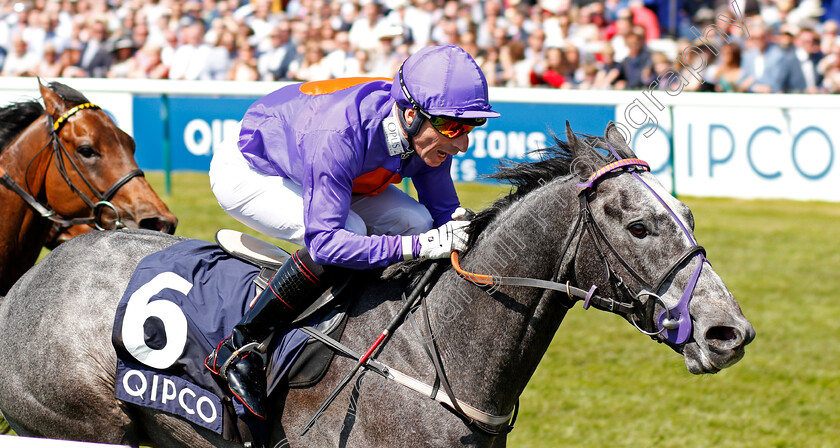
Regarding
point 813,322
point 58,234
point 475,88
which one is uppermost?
point 475,88

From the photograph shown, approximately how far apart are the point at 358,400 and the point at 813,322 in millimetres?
5448

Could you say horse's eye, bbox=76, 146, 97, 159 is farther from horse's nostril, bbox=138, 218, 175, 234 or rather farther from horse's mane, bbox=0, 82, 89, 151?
horse's nostril, bbox=138, 218, 175, 234

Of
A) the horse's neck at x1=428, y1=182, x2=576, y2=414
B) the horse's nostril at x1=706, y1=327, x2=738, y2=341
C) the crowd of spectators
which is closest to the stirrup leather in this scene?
the horse's neck at x1=428, y1=182, x2=576, y2=414

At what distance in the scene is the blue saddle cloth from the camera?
3.49 meters

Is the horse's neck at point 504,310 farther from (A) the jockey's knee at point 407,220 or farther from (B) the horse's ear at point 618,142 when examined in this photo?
(A) the jockey's knee at point 407,220

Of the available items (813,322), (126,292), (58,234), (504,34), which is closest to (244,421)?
(126,292)

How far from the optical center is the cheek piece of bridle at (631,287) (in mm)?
2867

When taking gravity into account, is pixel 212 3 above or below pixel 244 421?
below

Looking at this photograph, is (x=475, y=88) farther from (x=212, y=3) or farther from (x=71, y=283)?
(x=212, y=3)

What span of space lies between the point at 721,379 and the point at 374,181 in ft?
12.5

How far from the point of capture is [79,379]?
3.64m

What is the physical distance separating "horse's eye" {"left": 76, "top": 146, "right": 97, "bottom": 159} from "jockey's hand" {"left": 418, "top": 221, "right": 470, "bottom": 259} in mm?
2707

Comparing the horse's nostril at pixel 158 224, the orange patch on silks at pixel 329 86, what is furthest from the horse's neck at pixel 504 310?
the horse's nostril at pixel 158 224

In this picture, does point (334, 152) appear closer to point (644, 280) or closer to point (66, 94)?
point (644, 280)
